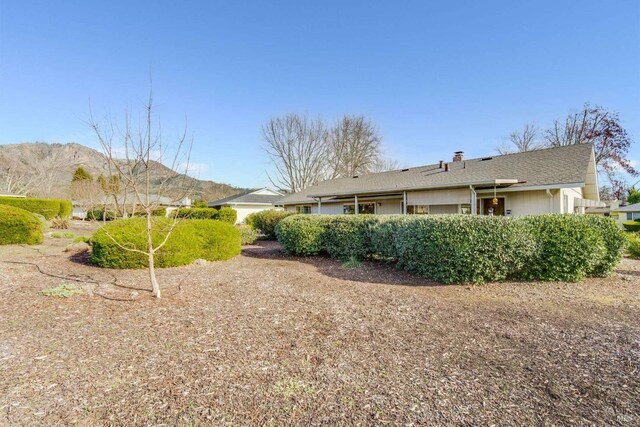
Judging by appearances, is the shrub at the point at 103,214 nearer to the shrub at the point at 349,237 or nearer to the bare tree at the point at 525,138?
the shrub at the point at 349,237

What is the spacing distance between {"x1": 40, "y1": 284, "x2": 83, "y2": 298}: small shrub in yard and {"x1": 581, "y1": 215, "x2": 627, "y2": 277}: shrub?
9.84 meters

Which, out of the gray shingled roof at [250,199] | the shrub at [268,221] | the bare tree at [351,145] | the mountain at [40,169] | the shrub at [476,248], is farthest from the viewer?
the bare tree at [351,145]

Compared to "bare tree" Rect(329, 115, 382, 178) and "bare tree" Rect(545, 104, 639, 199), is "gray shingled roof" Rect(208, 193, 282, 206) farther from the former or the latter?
"bare tree" Rect(545, 104, 639, 199)

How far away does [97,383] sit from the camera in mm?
2633

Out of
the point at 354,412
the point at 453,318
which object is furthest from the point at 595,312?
the point at 354,412

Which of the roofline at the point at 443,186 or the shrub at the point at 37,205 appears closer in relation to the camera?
the roofline at the point at 443,186

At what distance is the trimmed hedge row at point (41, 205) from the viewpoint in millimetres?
20692

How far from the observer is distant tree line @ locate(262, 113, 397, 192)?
33.7 meters

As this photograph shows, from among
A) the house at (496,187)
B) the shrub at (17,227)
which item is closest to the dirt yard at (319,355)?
the shrub at (17,227)

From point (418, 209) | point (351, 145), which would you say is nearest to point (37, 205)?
point (418, 209)

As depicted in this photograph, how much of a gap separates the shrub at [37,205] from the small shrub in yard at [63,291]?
21.9m

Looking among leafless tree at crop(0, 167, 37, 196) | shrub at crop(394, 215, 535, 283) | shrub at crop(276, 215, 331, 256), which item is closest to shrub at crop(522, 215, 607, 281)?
shrub at crop(394, 215, 535, 283)

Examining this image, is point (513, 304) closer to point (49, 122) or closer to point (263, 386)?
point (263, 386)

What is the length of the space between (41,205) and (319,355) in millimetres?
27534
